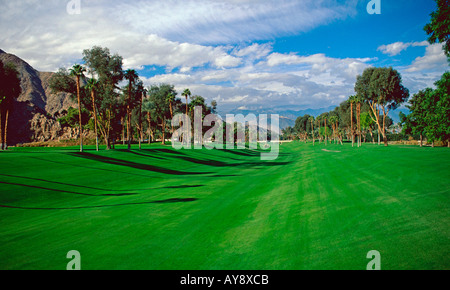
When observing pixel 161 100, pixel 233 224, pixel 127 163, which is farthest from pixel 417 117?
pixel 161 100

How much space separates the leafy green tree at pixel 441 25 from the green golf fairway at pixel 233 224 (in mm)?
12302

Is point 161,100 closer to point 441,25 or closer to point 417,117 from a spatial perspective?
point 417,117

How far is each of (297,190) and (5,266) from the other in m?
15.6

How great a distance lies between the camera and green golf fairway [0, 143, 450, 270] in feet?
25.2

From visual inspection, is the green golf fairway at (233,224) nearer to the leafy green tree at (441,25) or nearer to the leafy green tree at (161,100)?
the leafy green tree at (441,25)

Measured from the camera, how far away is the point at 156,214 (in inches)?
543

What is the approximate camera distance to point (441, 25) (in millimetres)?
22203

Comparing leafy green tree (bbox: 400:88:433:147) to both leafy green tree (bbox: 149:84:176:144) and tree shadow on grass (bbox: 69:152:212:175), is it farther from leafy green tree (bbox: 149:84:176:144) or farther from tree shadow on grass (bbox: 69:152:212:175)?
leafy green tree (bbox: 149:84:176:144)

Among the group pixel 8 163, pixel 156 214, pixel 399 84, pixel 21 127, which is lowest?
pixel 156 214

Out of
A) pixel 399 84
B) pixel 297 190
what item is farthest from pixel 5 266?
pixel 399 84

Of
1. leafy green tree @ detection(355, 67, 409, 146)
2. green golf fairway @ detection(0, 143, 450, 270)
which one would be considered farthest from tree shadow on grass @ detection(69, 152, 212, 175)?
leafy green tree @ detection(355, 67, 409, 146)

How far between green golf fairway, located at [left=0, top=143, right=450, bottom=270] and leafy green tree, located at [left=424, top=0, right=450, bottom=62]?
12302 mm

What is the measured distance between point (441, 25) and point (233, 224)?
83.3 feet

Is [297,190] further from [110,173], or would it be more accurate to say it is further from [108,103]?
[108,103]
